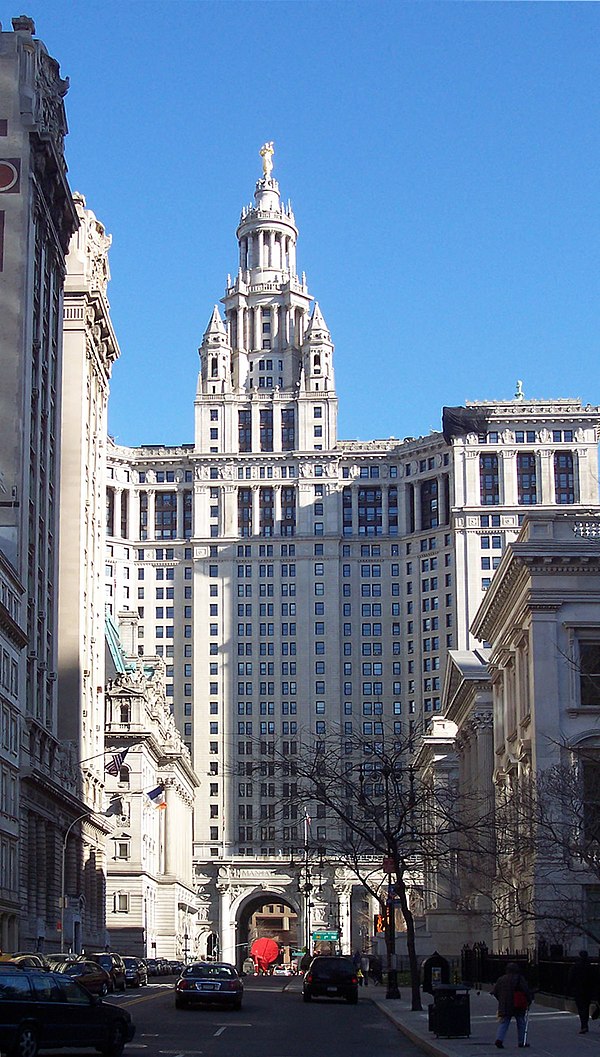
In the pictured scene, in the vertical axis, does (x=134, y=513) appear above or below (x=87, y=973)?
above

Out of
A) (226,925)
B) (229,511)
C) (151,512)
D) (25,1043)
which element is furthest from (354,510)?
(25,1043)

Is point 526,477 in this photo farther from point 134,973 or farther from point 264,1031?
point 264,1031

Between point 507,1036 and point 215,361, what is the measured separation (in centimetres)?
15333

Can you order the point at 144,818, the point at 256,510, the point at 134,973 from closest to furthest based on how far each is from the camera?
1. the point at 134,973
2. the point at 144,818
3. the point at 256,510

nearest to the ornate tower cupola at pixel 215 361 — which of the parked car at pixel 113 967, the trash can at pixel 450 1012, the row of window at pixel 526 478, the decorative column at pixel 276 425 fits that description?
the decorative column at pixel 276 425

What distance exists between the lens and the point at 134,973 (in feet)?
250

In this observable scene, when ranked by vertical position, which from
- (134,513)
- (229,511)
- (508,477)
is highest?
(508,477)

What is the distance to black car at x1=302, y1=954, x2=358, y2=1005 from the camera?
5684 cm

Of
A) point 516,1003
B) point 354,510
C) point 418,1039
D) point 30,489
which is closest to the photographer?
point 516,1003

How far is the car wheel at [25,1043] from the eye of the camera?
26.6 metres

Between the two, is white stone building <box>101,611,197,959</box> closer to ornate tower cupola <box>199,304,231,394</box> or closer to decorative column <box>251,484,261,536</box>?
decorative column <box>251,484,261,536</box>

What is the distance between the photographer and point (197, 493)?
182500mm

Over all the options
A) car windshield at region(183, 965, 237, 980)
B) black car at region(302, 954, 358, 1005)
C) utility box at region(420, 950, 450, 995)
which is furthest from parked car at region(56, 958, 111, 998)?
utility box at region(420, 950, 450, 995)

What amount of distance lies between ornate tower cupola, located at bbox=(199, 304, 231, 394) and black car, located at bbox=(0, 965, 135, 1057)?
156745mm
